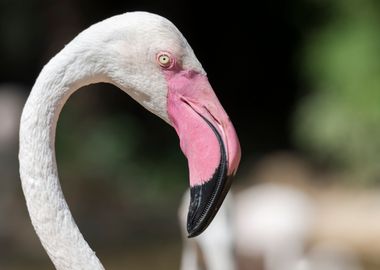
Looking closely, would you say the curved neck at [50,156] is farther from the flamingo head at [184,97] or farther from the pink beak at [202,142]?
the pink beak at [202,142]

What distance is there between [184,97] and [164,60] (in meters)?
0.11

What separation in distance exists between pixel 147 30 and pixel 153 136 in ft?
29.1

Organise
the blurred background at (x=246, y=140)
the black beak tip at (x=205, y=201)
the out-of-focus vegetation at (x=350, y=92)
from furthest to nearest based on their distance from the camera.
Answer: the out-of-focus vegetation at (x=350, y=92)
the blurred background at (x=246, y=140)
the black beak tip at (x=205, y=201)

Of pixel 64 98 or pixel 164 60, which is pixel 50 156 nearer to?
pixel 64 98

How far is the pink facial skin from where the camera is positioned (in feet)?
6.96

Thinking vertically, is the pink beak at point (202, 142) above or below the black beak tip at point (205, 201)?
above

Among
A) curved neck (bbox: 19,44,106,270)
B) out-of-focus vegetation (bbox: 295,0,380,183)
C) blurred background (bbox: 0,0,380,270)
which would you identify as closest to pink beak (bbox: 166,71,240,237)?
curved neck (bbox: 19,44,106,270)

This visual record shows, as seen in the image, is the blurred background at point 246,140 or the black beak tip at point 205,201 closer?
the black beak tip at point 205,201

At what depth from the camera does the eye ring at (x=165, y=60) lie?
2.18m

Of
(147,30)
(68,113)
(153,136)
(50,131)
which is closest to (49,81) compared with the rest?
(50,131)

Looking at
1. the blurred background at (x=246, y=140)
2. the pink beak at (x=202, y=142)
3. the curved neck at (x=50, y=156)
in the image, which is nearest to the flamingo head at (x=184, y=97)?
the pink beak at (x=202, y=142)

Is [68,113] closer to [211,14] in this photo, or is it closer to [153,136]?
[153,136]

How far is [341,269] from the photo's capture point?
664 cm

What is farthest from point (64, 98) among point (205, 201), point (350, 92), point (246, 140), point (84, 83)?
point (246, 140)
